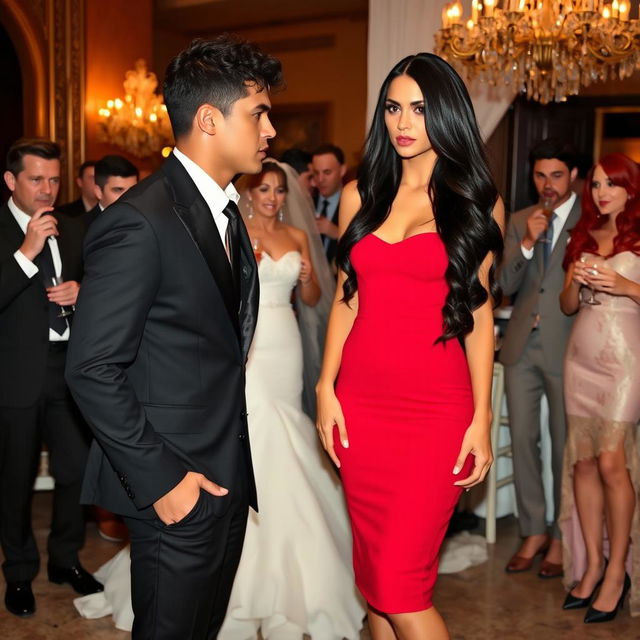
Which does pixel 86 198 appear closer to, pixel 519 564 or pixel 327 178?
pixel 327 178

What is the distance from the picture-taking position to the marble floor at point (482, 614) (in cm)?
357

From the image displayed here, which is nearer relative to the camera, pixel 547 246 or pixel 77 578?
pixel 77 578

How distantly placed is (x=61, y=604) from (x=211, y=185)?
8.36 ft

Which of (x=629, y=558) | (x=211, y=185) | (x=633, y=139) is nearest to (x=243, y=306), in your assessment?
(x=211, y=185)

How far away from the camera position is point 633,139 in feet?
33.7

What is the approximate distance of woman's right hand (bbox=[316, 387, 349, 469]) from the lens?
104 inches

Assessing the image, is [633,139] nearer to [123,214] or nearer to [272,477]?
[272,477]

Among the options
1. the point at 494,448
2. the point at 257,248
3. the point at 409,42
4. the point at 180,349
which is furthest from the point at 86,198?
the point at 180,349

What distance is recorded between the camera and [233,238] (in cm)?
210

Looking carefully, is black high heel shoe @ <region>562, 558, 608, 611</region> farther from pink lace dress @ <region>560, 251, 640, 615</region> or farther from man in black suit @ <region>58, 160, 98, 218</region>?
man in black suit @ <region>58, 160, 98, 218</region>

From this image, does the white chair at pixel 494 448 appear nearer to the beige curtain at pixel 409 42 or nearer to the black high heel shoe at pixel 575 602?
the black high heel shoe at pixel 575 602

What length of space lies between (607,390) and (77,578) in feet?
8.15

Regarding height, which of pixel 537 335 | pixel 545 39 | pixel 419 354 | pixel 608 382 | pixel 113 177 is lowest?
pixel 608 382

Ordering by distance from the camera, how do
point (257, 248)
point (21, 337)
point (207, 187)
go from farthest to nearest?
point (257, 248), point (21, 337), point (207, 187)
